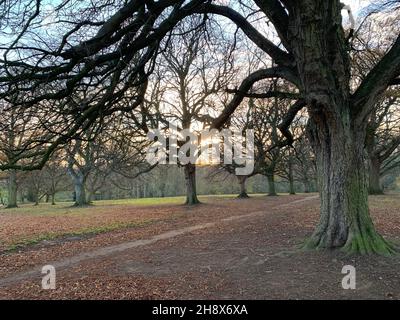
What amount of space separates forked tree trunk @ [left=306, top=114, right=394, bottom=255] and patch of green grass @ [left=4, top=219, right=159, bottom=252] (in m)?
9.24

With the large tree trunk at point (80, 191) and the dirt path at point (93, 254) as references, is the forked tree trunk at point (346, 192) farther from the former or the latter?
the large tree trunk at point (80, 191)

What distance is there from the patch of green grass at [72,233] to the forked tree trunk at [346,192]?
9.24 meters

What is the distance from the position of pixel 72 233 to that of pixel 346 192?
35.0ft

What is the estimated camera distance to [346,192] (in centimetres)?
796

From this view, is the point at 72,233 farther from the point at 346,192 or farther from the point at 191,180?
the point at 191,180

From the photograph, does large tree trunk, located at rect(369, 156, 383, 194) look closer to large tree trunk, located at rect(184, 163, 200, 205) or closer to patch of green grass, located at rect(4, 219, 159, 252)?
large tree trunk, located at rect(184, 163, 200, 205)

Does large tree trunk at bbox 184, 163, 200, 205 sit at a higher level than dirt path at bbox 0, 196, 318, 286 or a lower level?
higher

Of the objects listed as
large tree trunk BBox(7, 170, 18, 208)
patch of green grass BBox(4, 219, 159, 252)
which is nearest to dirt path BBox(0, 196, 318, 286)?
patch of green grass BBox(4, 219, 159, 252)

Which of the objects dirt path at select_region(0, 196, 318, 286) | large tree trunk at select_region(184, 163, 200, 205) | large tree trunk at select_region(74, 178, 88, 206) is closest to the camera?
dirt path at select_region(0, 196, 318, 286)

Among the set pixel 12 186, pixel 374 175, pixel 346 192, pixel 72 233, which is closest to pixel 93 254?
pixel 72 233

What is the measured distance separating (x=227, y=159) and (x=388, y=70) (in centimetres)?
2853

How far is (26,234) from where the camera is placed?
14.7m

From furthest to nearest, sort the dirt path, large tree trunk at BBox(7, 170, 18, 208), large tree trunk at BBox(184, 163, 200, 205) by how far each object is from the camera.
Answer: large tree trunk at BBox(7, 170, 18, 208)
large tree trunk at BBox(184, 163, 200, 205)
the dirt path

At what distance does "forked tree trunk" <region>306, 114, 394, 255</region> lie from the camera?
26.0 feet
